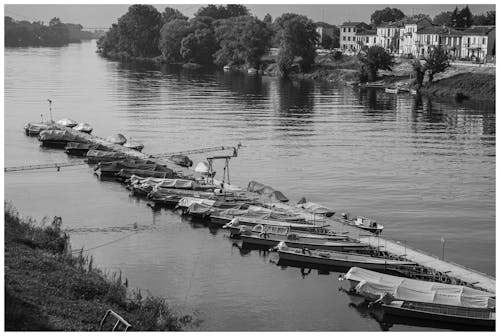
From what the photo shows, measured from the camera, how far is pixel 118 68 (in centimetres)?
17288

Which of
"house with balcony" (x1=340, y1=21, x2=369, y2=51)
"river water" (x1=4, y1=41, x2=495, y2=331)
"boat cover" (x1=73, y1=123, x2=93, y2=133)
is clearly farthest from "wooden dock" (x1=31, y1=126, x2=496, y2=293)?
"house with balcony" (x1=340, y1=21, x2=369, y2=51)

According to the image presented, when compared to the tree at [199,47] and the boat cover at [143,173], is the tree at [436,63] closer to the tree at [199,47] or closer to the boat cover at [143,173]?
the tree at [199,47]

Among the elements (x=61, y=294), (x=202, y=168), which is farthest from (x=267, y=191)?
(x=61, y=294)

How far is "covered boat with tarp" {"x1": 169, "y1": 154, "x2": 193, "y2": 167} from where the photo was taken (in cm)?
6444

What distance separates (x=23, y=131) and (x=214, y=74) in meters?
79.6

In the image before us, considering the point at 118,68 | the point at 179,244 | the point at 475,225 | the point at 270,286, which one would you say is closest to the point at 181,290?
the point at 270,286

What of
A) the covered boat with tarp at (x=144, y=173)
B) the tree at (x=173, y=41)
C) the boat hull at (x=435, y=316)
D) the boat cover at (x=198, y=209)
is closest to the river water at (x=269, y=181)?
the boat hull at (x=435, y=316)

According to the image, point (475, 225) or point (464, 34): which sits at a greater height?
point (464, 34)

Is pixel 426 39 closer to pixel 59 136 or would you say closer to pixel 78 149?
pixel 59 136

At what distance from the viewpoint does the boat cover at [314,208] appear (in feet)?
160

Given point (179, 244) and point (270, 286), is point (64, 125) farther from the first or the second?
point (270, 286)

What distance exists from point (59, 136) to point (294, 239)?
37845mm

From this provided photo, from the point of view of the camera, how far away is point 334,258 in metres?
40.9

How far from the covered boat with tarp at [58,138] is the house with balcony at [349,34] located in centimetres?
11994
